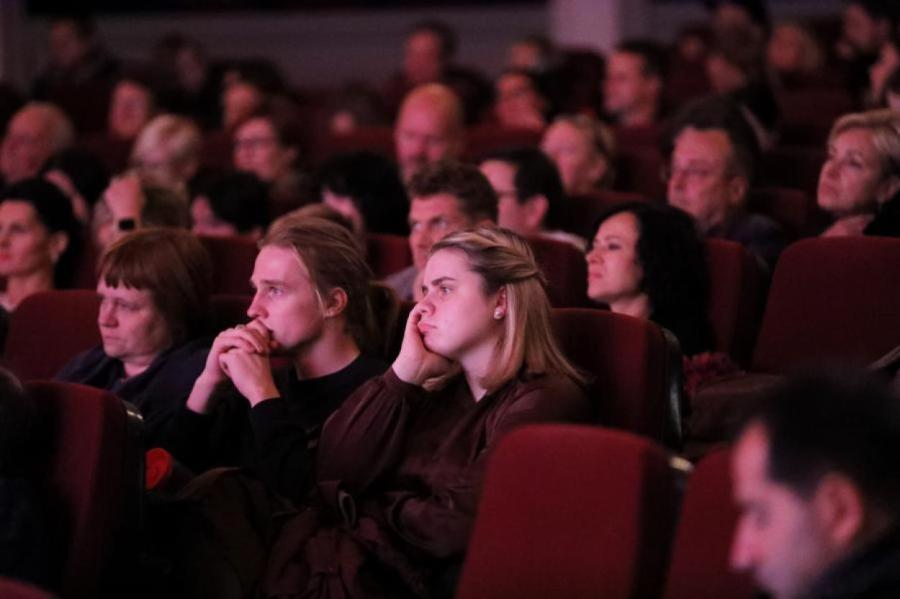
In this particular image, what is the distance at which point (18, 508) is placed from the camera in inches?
100

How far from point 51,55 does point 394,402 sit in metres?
7.27

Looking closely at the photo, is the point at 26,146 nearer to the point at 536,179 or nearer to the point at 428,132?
the point at 428,132

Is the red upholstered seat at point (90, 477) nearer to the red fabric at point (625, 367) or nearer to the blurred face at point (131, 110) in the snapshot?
the red fabric at point (625, 367)

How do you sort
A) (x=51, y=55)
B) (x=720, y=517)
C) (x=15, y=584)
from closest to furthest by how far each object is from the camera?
(x=15, y=584) < (x=720, y=517) < (x=51, y=55)

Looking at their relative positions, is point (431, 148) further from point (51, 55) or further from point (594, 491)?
point (51, 55)

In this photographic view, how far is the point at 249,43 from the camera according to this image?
35.2 feet

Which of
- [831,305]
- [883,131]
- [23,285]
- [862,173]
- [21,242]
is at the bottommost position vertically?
[23,285]

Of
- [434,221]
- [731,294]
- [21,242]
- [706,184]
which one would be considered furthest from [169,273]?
[706,184]

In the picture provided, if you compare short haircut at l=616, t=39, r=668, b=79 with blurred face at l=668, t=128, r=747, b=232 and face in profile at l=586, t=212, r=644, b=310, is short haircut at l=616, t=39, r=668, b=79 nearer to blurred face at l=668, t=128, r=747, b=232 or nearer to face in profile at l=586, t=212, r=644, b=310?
blurred face at l=668, t=128, r=747, b=232

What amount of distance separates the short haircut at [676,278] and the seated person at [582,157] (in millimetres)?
1601

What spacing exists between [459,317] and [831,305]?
1161 millimetres

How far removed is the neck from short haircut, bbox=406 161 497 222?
3.76 ft

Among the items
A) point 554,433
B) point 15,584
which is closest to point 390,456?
point 554,433

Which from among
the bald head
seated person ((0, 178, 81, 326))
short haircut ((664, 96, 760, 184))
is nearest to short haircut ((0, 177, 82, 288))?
seated person ((0, 178, 81, 326))
